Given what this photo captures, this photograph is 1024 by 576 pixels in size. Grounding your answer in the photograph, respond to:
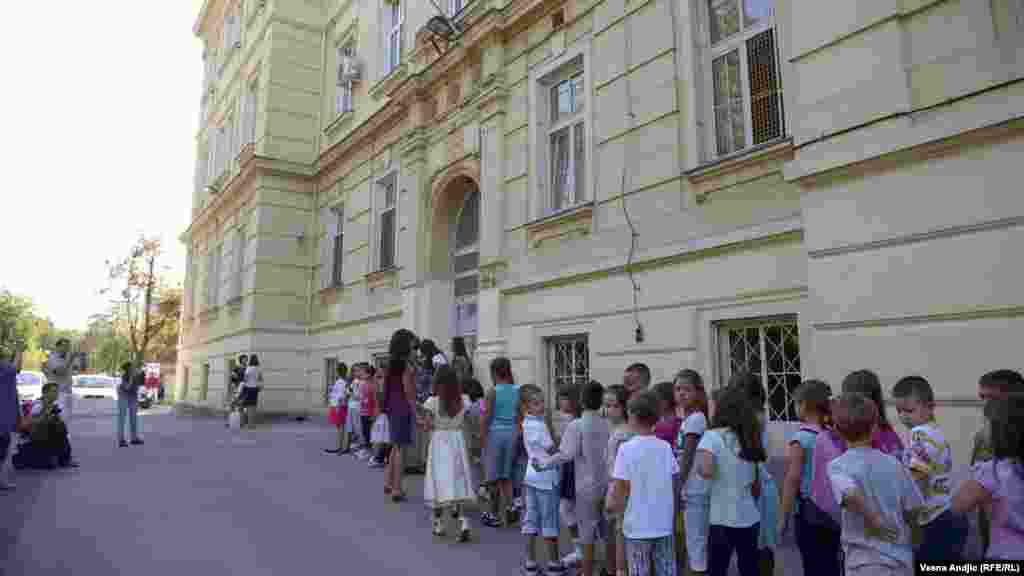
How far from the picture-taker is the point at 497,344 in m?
10.5

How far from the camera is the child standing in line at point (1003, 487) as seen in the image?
2.52 metres

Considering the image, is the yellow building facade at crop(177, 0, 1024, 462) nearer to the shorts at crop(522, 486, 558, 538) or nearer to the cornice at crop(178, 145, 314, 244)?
the cornice at crop(178, 145, 314, 244)

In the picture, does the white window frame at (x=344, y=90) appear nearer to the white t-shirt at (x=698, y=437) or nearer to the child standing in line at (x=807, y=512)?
the white t-shirt at (x=698, y=437)

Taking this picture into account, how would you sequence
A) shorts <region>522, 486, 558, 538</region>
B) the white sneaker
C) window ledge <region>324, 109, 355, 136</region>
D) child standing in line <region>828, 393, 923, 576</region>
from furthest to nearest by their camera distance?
1. window ledge <region>324, 109, 355, 136</region>
2. the white sneaker
3. shorts <region>522, 486, 558, 538</region>
4. child standing in line <region>828, 393, 923, 576</region>

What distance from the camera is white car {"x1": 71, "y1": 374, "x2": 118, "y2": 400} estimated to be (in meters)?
31.5

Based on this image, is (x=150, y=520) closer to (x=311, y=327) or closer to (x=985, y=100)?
(x=985, y=100)

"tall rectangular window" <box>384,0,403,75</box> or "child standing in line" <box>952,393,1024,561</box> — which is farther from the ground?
"tall rectangular window" <box>384,0,403,75</box>

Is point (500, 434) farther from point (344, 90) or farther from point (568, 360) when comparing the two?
point (344, 90)

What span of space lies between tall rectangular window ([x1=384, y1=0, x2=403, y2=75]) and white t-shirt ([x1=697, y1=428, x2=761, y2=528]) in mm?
13716

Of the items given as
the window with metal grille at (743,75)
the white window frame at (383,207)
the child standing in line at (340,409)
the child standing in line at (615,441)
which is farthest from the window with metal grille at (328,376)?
the child standing in line at (615,441)

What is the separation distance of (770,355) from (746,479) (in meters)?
3.26

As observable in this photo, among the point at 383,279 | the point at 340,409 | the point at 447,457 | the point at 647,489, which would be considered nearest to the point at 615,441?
the point at 647,489

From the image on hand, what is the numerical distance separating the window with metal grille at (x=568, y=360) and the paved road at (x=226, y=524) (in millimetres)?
2531

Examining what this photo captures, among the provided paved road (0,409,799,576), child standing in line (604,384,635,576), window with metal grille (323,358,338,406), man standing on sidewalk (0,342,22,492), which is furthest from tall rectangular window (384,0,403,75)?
child standing in line (604,384,635,576)
